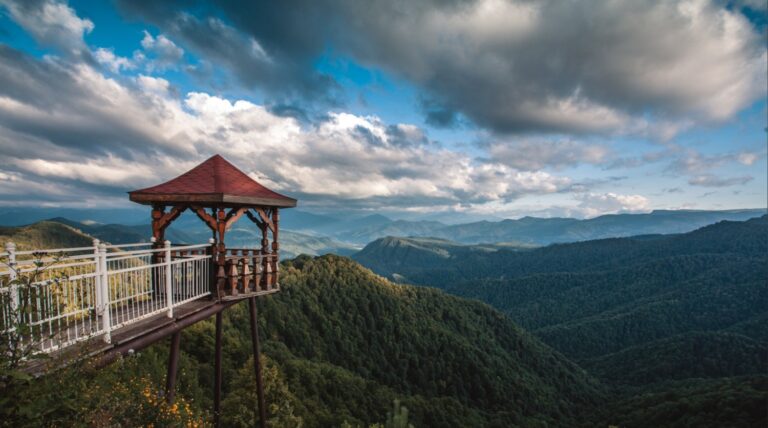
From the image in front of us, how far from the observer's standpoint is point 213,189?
1012cm

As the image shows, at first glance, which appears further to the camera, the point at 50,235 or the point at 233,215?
the point at 50,235

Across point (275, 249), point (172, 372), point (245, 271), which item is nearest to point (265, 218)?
point (275, 249)

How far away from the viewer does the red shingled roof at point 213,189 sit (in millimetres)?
9781

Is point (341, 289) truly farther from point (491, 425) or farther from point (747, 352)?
point (747, 352)

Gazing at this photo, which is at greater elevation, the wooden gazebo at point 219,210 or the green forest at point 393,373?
the wooden gazebo at point 219,210

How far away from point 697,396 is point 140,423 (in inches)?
3926

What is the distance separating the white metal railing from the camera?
210 inches

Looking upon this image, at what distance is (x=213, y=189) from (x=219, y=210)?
60cm

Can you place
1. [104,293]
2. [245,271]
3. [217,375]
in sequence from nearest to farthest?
[104,293]
[245,271]
[217,375]

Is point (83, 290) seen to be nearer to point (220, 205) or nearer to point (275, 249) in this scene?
point (220, 205)

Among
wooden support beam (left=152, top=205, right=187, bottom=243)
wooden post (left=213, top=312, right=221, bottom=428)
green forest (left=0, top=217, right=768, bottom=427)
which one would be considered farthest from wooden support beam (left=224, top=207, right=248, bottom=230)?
wooden post (left=213, top=312, right=221, bottom=428)

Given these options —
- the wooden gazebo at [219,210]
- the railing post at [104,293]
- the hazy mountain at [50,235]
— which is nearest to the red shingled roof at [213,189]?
the wooden gazebo at [219,210]

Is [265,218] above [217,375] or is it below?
above

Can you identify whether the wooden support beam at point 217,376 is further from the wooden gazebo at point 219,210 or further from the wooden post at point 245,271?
the wooden post at point 245,271
